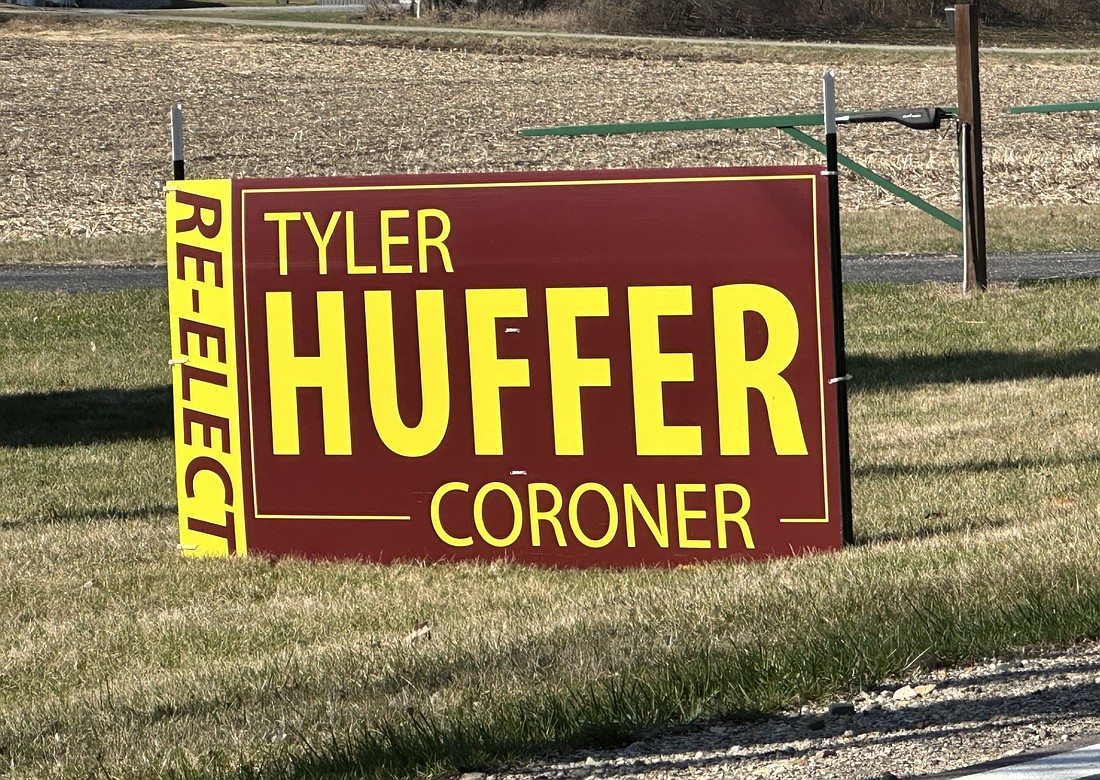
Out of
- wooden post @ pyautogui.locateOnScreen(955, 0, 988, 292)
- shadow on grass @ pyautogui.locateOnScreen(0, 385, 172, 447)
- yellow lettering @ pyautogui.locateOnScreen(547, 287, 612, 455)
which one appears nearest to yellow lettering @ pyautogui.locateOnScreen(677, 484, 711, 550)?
yellow lettering @ pyautogui.locateOnScreen(547, 287, 612, 455)

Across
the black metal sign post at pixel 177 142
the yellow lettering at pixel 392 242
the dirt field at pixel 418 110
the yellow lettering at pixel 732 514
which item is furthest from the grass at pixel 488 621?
the dirt field at pixel 418 110

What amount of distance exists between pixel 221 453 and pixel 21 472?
3736 millimetres

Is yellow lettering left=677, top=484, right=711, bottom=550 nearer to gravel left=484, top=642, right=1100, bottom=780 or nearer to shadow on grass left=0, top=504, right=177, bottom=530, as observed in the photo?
gravel left=484, top=642, right=1100, bottom=780

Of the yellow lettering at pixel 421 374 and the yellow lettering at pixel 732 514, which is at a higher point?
the yellow lettering at pixel 421 374

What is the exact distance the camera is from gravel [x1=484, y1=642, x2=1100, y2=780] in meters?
4.30

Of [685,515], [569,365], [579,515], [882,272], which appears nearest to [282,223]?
[569,365]

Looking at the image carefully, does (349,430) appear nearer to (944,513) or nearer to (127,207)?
(944,513)

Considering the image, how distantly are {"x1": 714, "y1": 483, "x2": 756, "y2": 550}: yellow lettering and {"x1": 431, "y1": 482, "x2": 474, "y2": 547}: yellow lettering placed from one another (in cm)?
125

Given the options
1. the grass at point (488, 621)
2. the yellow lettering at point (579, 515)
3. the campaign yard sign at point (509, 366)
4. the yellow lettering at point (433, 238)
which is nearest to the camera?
→ the grass at point (488, 621)

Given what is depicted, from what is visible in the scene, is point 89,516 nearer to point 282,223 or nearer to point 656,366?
point 282,223

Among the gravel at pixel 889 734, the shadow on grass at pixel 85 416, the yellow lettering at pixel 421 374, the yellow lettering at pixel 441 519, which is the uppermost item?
the yellow lettering at pixel 421 374

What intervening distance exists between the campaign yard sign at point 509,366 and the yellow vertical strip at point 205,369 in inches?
0.6

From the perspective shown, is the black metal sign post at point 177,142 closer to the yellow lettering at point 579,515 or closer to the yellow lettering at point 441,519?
the yellow lettering at point 441,519

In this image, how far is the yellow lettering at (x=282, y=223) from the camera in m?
8.34
